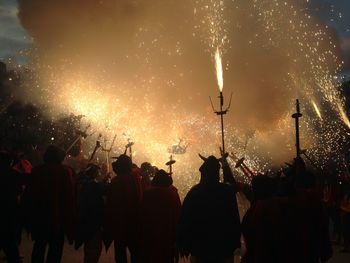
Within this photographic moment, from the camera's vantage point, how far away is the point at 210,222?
4.44 meters

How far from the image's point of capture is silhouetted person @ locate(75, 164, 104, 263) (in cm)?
612

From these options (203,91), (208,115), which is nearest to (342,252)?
(203,91)

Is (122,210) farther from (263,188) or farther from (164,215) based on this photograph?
(263,188)

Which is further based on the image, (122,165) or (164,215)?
(122,165)

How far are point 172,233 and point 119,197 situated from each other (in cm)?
96

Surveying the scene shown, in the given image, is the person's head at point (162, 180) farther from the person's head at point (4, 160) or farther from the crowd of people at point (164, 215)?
the person's head at point (4, 160)

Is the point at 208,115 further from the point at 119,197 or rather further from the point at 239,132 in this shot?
the point at 119,197

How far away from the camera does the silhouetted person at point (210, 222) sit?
4.43m

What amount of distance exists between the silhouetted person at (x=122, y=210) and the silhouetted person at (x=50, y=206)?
559 millimetres

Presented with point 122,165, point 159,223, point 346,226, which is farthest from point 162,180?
point 346,226

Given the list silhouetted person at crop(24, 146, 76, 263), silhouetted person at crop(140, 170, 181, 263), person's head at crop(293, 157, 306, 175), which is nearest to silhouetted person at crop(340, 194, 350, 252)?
person's head at crop(293, 157, 306, 175)

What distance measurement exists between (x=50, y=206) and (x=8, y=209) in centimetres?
67

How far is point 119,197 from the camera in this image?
5.97m

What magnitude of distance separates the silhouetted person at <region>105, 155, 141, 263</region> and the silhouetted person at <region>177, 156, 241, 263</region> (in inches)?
62.5
